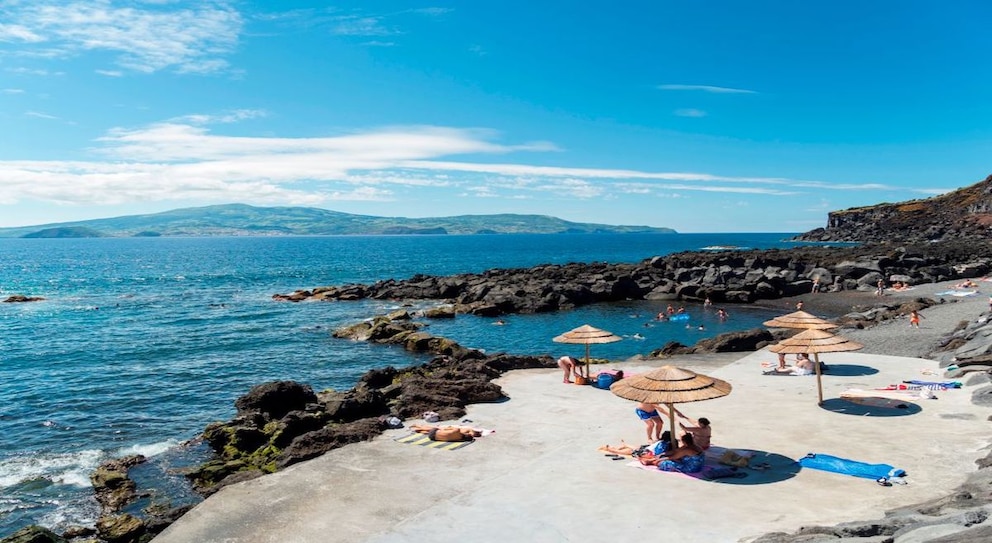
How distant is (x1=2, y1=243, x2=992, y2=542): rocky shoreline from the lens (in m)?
18.9

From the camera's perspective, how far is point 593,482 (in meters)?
14.2

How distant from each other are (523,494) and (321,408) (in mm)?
12137

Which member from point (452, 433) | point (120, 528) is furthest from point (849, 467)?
point (120, 528)

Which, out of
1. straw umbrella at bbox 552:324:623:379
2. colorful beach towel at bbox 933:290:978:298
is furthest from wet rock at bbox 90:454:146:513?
colorful beach towel at bbox 933:290:978:298

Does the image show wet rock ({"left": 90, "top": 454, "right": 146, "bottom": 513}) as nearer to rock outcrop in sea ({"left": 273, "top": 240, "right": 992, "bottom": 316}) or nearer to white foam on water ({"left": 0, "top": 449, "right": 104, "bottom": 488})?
white foam on water ({"left": 0, "top": 449, "right": 104, "bottom": 488})

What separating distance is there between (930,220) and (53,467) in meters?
182

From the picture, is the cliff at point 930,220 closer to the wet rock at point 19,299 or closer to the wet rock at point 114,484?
the wet rock at point 114,484

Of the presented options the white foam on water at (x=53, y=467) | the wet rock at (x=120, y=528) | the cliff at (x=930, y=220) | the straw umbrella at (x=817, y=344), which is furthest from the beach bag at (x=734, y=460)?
the cliff at (x=930, y=220)

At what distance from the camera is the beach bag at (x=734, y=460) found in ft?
48.0

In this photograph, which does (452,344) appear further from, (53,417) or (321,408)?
(53,417)

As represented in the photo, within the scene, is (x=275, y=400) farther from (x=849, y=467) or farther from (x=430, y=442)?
(x=849, y=467)

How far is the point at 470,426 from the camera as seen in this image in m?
19.1

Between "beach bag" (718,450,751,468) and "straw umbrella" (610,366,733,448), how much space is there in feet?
3.63

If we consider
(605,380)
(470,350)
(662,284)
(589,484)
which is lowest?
(470,350)
